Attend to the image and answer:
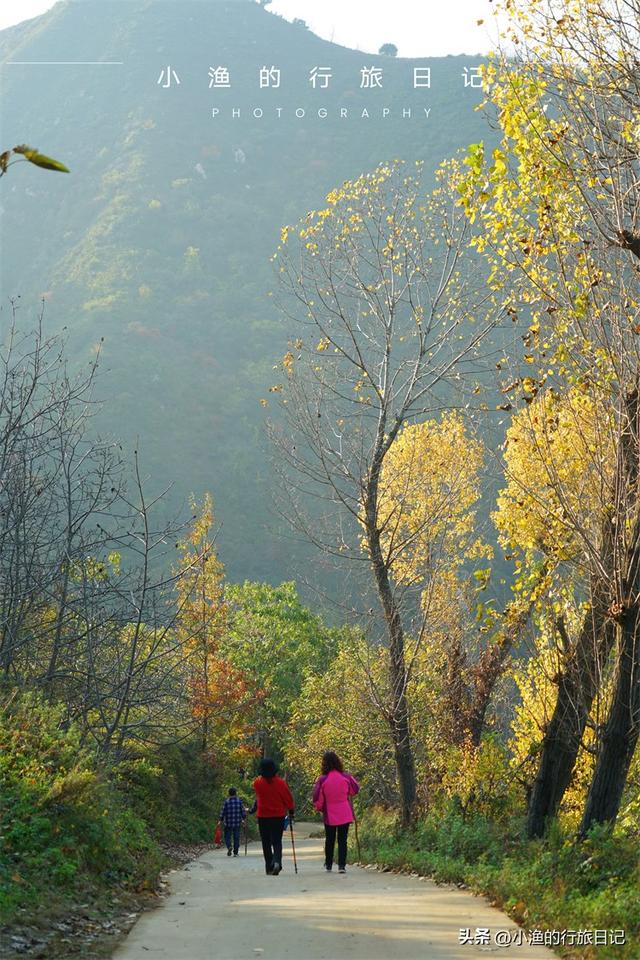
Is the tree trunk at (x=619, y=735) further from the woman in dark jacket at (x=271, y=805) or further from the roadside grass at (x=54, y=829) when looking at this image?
the roadside grass at (x=54, y=829)

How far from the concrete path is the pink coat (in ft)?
5.06

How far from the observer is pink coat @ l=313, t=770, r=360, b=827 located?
13.1 metres

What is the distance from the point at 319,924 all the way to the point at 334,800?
501cm

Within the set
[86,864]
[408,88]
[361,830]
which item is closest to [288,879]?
[86,864]

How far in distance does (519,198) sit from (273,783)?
7729mm

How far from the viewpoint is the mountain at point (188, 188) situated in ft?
293

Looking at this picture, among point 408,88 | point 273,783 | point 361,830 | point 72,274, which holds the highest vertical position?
point 408,88

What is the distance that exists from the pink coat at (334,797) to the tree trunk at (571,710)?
234cm

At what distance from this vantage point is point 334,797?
1309 centimetres

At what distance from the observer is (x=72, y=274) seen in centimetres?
10412

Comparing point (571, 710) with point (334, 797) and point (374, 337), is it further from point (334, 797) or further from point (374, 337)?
point (374, 337)

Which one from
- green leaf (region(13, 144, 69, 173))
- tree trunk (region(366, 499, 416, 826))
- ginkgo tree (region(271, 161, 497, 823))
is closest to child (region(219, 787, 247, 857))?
tree trunk (region(366, 499, 416, 826))

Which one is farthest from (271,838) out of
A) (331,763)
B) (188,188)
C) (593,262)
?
(188,188)

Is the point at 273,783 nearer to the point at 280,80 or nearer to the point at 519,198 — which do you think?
the point at 519,198
